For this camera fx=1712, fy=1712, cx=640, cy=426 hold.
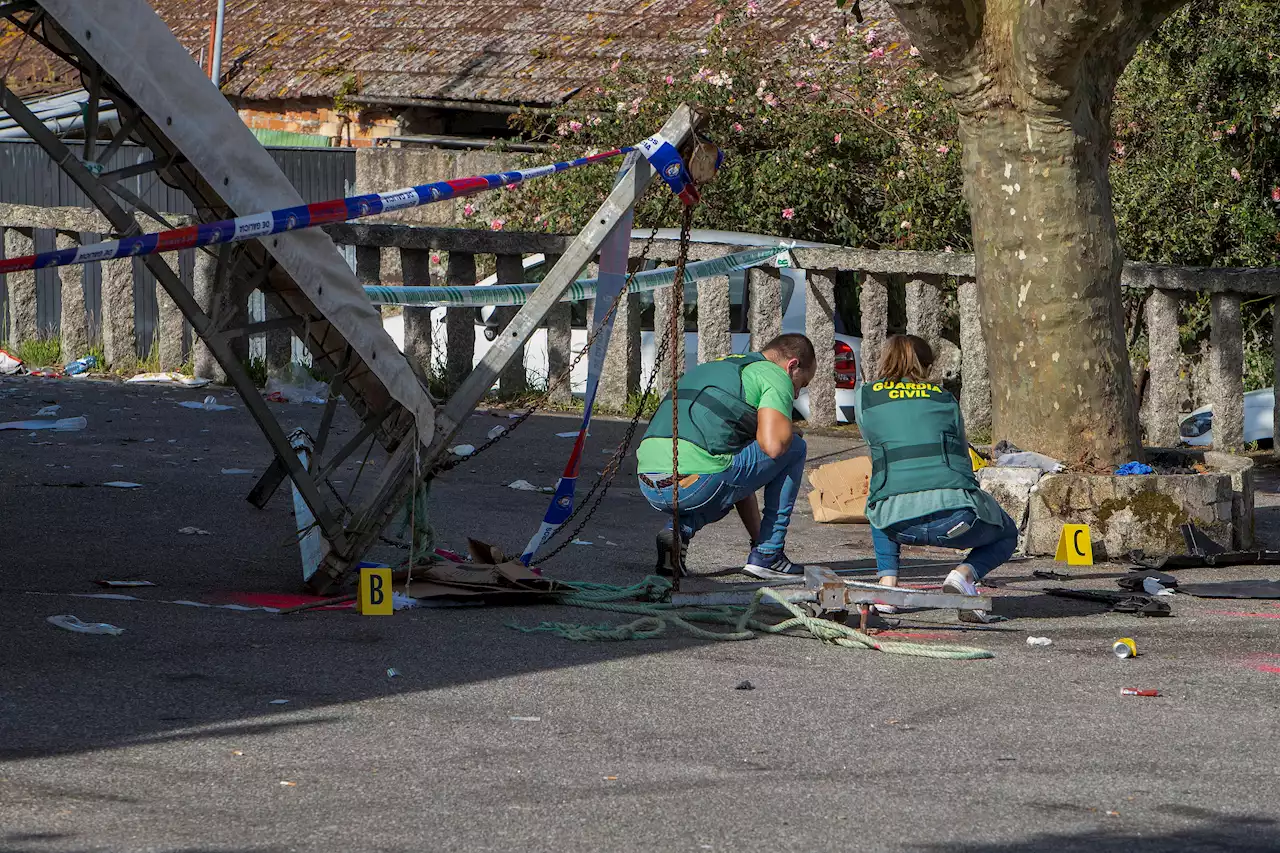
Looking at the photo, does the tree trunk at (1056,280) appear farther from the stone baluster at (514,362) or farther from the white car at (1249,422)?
the stone baluster at (514,362)

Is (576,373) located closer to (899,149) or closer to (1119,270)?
(899,149)

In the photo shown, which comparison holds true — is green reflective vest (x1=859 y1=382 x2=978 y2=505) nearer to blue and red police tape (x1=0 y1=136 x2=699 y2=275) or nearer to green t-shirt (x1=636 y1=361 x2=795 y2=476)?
green t-shirt (x1=636 y1=361 x2=795 y2=476)

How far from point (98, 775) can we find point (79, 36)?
8.84 feet

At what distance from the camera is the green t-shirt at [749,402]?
26.2 feet

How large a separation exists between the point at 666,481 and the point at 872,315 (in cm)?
520

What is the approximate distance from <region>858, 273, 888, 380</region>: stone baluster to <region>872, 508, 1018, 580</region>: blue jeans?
5348 millimetres

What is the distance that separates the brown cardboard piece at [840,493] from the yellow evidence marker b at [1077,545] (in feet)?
4.57

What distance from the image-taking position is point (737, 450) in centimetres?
811

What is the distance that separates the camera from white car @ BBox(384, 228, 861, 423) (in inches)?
526

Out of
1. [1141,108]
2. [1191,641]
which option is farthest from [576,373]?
[1191,641]

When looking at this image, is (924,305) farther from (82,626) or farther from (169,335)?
(82,626)

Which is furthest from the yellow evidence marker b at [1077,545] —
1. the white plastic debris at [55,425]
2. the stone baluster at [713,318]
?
the white plastic debris at [55,425]

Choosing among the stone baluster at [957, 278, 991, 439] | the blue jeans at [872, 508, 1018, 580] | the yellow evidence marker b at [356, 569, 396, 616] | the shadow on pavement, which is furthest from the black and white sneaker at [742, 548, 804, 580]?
the stone baluster at [957, 278, 991, 439]

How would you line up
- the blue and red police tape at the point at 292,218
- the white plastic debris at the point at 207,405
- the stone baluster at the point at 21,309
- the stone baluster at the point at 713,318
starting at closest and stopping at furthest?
the blue and red police tape at the point at 292,218
the white plastic debris at the point at 207,405
the stone baluster at the point at 713,318
the stone baluster at the point at 21,309
